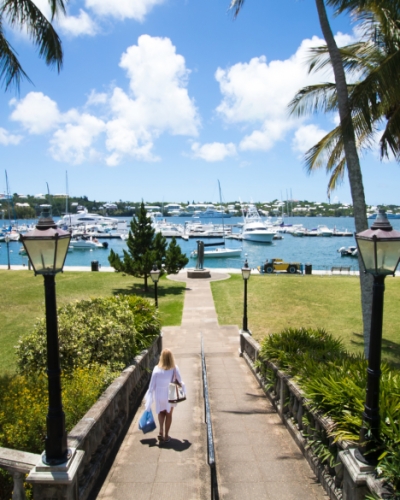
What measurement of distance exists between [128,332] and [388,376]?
18.4ft

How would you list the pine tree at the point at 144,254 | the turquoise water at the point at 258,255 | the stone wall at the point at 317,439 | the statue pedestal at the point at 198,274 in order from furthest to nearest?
the turquoise water at the point at 258,255
the statue pedestal at the point at 198,274
the pine tree at the point at 144,254
the stone wall at the point at 317,439

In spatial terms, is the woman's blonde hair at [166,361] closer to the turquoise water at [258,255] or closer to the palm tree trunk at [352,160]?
the palm tree trunk at [352,160]

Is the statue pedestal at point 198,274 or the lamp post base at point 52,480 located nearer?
the lamp post base at point 52,480

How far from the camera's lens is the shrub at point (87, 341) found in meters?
8.38

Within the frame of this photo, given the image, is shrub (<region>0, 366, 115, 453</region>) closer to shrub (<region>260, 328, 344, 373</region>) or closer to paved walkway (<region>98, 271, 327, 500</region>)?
paved walkway (<region>98, 271, 327, 500</region>)

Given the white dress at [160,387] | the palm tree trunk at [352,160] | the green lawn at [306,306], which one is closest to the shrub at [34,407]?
the white dress at [160,387]

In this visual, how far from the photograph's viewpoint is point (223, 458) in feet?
20.9

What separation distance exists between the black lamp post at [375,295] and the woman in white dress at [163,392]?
11.0 ft

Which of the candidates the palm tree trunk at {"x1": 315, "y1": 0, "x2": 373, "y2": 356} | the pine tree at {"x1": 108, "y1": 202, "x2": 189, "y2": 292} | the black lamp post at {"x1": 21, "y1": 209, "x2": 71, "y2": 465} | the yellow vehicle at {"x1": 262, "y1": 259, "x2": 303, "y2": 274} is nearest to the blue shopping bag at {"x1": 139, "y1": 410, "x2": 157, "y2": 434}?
the black lamp post at {"x1": 21, "y1": 209, "x2": 71, "y2": 465}

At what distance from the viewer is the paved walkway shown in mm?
5414

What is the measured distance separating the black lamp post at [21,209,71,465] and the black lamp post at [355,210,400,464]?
3389 millimetres

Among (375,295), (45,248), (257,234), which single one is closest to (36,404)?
(45,248)

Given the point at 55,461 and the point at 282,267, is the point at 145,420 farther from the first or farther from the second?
the point at 282,267

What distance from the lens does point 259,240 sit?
8781 cm
